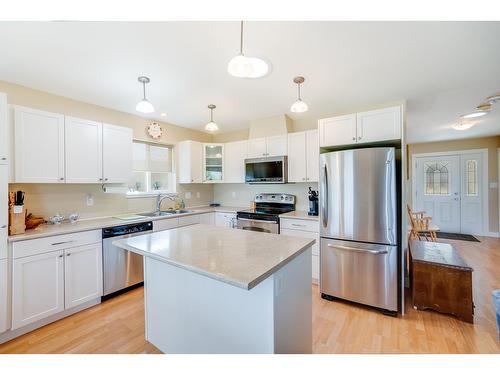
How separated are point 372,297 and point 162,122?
395 cm

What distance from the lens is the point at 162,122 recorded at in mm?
3916

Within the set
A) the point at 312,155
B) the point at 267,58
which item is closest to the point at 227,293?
the point at 267,58

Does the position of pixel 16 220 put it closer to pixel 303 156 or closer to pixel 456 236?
pixel 303 156

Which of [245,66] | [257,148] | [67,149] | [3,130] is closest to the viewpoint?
[245,66]

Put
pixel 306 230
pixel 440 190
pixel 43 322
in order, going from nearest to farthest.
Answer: pixel 43 322 < pixel 306 230 < pixel 440 190

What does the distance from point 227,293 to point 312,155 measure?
2.45 metres

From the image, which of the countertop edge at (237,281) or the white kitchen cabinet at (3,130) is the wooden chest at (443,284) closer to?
the countertop edge at (237,281)

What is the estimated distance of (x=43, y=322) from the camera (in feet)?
7.16

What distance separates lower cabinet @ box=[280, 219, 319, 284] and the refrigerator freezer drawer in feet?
0.91

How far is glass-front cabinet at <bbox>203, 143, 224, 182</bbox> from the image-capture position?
428 cm

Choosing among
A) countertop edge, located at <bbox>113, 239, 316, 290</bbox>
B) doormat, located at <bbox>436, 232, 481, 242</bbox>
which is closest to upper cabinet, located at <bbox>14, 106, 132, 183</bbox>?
countertop edge, located at <bbox>113, 239, 316, 290</bbox>

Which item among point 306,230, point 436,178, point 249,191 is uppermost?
point 436,178

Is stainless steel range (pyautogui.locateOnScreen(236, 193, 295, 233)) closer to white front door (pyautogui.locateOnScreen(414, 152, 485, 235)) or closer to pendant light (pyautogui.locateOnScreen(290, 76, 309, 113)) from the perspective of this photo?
pendant light (pyautogui.locateOnScreen(290, 76, 309, 113))
